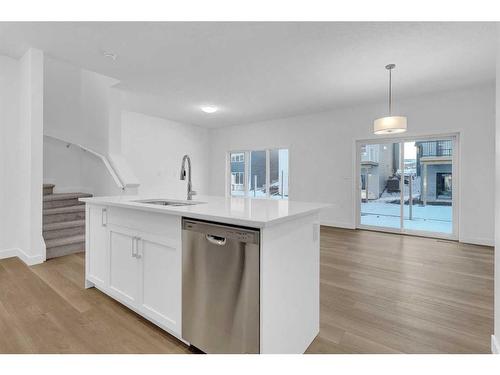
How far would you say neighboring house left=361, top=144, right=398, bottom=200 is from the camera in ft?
16.4

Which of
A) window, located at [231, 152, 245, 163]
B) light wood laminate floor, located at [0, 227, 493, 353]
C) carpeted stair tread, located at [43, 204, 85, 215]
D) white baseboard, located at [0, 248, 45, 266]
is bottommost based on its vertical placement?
light wood laminate floor, located at [0, 227, 493, 353]

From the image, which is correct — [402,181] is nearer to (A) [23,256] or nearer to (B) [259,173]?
(B) [259,173]

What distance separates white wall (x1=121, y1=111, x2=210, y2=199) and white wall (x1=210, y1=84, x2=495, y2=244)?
64 cm

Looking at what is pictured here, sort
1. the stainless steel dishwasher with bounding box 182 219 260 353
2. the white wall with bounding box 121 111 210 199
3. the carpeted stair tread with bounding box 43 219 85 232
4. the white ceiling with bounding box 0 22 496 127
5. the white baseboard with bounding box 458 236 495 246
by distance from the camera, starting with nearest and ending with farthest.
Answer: the stainless steel dishwasher with bounding box 182 219 260 353, the white ceiling with bounding box 0 22 496 127, the carpeted stair tread with bounding box 43 219 85 232, the white baseboard with bounding box 458 236 495 246, the white wall with bounding box 121 111 210 199

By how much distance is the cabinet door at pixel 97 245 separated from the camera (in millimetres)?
2123

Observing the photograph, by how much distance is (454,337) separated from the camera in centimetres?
170

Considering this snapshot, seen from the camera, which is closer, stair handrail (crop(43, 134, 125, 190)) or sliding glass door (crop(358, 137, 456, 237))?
stair handrail (crop(43, 134, 125, 190))

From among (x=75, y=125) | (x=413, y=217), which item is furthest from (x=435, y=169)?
(x=75, y=125)

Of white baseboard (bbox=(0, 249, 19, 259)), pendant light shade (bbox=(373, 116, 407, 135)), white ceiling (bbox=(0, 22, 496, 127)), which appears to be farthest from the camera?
pendant light shade (bbox=(373, 116, 407, 135))

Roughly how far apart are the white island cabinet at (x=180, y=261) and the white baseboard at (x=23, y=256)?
136 cm

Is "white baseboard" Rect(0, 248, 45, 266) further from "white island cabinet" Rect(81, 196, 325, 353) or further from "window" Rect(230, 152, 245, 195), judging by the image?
"window" Rect(230, 152, 245, 195)

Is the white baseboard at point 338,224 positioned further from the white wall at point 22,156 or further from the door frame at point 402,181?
the white wall at point 22,156

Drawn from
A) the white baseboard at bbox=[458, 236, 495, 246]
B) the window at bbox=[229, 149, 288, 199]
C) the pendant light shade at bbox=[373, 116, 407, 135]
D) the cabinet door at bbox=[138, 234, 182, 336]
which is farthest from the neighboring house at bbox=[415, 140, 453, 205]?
the cabinet door at bbox=[138, 234, 182, 336]
